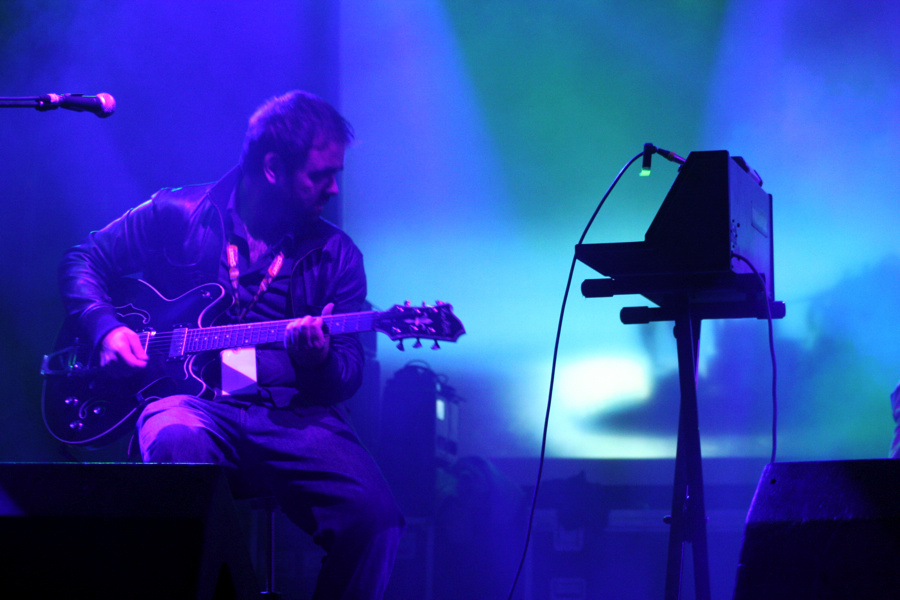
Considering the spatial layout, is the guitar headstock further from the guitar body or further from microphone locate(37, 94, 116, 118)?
microphone locate(37, 94, 116, 118)

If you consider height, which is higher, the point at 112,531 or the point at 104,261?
the point at 104,261

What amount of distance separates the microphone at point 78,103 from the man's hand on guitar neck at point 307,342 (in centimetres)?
70

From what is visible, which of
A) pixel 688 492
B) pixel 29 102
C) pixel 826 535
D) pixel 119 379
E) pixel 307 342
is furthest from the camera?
pixel 119 379

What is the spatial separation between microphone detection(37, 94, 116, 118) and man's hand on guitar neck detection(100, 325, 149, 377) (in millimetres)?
618

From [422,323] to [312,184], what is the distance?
0.53 m

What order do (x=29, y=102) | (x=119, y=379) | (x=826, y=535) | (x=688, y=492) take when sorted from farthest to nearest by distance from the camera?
(x=119, y=379), (x=29, y=102), (x=688, y=492), (x=826, y=535)

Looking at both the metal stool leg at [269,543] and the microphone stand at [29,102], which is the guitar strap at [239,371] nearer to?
the metal stool leg at [269,543]

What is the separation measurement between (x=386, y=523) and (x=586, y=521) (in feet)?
5.35

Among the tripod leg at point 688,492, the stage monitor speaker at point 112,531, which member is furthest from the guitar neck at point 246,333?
the stage monitor speaker at point 112,531

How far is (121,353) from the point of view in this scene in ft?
7.18

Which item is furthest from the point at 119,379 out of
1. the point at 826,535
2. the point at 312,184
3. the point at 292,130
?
the point at 826,535

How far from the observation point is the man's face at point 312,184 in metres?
2.42

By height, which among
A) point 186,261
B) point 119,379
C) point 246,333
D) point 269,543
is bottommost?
point 269,543

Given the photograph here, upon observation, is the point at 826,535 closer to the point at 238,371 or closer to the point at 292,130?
the point at 238,371
